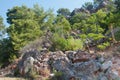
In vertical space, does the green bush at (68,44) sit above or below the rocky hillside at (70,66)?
above

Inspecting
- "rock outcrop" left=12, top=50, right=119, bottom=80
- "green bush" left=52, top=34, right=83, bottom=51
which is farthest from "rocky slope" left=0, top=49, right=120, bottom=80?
"green bush" left=52, top=34, right=83, bottom=51

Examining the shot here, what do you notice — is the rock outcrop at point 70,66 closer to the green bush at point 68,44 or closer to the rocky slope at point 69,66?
the rocky slope at point 69,66

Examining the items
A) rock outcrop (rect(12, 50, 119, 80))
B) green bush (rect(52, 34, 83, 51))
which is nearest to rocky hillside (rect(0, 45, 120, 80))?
rock outcrop (rect(12, 50, 119, 80))

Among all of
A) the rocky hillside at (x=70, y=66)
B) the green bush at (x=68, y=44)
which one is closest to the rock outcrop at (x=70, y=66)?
the rocky hillside at (x=70, y=66)

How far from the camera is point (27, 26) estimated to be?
22391 mm

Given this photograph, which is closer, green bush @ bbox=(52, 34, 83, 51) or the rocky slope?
the rocky slope

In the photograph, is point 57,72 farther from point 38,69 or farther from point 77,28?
point 77,28

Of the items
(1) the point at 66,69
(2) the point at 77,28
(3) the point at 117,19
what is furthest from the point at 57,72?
(2) the point at 77,28

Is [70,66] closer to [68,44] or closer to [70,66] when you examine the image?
[70,66]

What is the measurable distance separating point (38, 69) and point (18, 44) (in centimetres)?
889

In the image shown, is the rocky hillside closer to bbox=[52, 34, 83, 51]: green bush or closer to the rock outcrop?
the rock outcrop

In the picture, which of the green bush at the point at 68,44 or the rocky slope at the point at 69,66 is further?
the green bush at the point at 68,44

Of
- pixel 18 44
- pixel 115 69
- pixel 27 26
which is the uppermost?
pixel 27 26

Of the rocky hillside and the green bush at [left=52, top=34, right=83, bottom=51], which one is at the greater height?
the green bush at [left=52, top=34, right=83, bottom=51]
